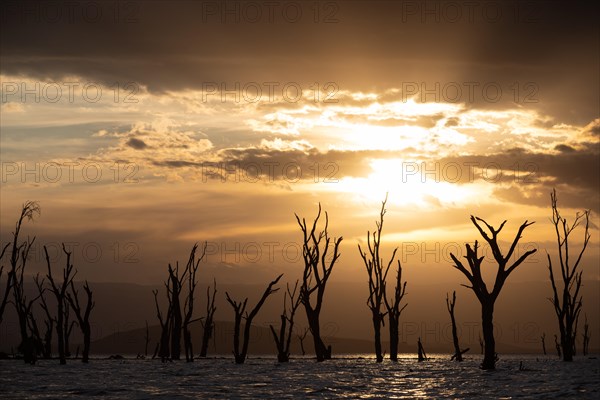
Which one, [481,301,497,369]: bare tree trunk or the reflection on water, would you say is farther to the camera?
[481,301,497,369]: bare tree trunk

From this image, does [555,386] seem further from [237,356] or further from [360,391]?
[237,356]

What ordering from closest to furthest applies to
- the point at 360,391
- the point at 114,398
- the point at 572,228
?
the point at 114,398 → the point at 360,391 → the point at 572,228

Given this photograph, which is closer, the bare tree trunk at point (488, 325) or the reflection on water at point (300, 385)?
the reflection on water at point (300, 385)

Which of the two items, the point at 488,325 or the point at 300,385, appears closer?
the point at 300,385

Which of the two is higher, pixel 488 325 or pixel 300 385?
pixel 488 325

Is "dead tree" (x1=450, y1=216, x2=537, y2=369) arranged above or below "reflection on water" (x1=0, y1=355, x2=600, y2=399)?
above

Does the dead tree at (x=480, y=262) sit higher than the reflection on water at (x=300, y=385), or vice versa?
the dead tree at (x=480, y=262)

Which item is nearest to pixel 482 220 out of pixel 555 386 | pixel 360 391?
pixel 555 386

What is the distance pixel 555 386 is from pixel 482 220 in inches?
Result: 395

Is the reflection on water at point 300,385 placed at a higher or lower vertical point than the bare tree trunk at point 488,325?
lower

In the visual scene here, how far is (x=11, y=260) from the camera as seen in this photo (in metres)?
43.0

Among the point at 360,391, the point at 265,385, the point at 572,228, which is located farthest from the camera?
the point at 572,228

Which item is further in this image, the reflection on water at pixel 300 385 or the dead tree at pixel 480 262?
the dead tree at pixel 480 262

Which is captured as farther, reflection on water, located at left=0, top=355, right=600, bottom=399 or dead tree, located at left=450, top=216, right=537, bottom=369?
dead tree, located at left=450, top=216, right=537, bottom=369
